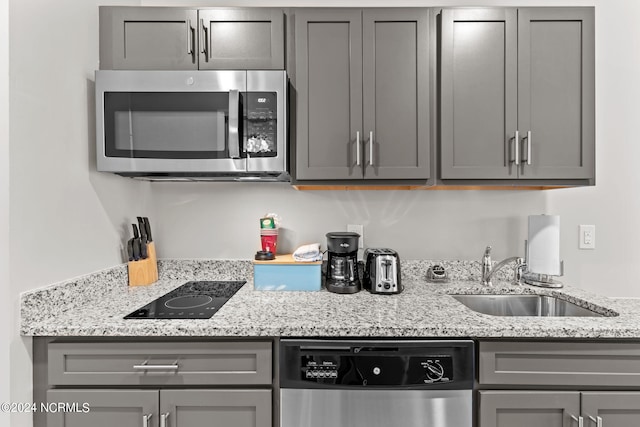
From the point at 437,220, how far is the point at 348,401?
1.13 m

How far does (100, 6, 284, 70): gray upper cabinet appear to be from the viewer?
154cm

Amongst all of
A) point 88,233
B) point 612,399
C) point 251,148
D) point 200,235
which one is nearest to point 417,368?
point 612,399

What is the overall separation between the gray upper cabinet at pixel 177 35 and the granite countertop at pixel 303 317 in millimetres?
1020

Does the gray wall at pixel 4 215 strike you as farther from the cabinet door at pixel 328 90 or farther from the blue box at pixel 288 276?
the cabinet door at pixel 328 90

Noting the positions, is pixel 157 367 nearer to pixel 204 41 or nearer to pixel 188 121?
pixel 188 121

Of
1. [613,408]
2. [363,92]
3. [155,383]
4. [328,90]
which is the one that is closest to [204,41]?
[328,90]

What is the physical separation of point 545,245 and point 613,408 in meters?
0.77

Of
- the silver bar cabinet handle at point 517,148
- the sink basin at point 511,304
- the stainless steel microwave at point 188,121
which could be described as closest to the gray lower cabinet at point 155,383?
the stainless steel microwave at point 188,121

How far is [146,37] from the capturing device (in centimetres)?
154

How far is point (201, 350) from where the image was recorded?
118 cm

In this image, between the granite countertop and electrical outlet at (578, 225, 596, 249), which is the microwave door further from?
electrical outlet at (578, 225, 596, 249)

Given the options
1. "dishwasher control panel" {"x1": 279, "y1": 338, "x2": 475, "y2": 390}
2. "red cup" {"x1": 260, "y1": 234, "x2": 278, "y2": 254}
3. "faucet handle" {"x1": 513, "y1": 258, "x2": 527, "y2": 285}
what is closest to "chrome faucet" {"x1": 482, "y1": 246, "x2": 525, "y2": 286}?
"faucet handle" {"x1": 513, "y1": 258, "x2": 527, "y2": 285}

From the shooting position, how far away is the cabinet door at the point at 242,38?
A: 1540mm

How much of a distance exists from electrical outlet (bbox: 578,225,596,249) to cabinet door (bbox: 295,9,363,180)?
1.37 metres
